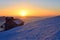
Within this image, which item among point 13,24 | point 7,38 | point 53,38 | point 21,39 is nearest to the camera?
point 53,38

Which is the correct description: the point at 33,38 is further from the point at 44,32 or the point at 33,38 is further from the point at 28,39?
the point at 44,32

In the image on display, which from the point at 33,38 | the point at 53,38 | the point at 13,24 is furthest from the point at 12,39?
the point at 13,24

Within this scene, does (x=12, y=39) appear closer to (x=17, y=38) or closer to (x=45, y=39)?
(x=17, y=38)

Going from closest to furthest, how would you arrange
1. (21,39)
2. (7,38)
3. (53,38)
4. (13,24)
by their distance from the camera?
(53,38)
(21,39)
(7,38)
(13,24)

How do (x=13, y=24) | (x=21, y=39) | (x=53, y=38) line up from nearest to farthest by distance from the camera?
(x=53, y=38)
(x=21, y=39)
(x=13, y=24)

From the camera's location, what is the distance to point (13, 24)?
2.90 m

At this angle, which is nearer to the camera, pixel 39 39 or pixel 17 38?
pixel 39 39

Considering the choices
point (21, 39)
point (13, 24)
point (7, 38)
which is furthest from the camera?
point (13, 24)

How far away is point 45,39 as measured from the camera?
1.40 m

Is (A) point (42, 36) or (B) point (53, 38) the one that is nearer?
(B) point (53, 38)

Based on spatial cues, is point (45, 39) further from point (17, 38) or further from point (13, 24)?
point (13, 24)

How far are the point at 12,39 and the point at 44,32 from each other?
1.44 feet

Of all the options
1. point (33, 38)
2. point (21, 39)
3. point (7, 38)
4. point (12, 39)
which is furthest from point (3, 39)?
point (33, 38)

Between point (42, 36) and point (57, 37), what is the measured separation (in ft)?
0.66
